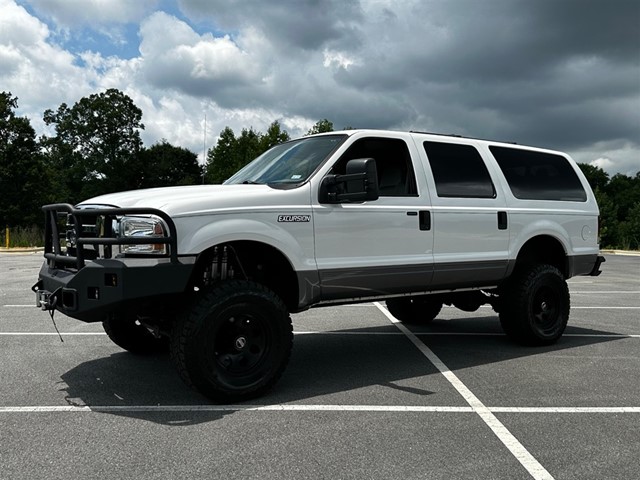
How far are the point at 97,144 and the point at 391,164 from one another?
68.0 m

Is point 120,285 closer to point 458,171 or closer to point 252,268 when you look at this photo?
point 252,268

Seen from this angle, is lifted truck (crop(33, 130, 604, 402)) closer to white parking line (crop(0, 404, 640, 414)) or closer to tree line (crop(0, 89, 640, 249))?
white parking line (crop(0, 404, 640, 414))

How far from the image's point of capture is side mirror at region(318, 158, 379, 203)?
4605 mm

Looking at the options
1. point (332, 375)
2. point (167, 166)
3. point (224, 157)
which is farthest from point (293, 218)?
point (167, 166)

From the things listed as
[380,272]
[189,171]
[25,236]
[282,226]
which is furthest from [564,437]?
[189,171]

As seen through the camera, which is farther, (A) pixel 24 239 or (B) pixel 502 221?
(A) pixel 24 239

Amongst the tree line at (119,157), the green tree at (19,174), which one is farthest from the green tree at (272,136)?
the green tree at (19,174)

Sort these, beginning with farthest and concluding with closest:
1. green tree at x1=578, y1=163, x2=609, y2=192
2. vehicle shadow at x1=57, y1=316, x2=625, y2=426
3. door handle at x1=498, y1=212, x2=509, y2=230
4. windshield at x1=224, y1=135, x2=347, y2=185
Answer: green tree at x1=578, y1=163, x2=609, y2=192, door handle at x1=498, y1=212, x2=509, y2=230, windshield at x1=224, y1=135, x2=347, y2=185, vehicle shadow at x1=57, y1=316, x2=625, y2=426

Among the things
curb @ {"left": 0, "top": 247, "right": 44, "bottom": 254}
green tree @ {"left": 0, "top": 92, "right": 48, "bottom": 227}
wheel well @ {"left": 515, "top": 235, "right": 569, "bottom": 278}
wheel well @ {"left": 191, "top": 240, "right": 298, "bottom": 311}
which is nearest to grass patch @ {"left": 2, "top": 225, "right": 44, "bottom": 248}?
curb @ {"left": 0, "top": 247, "right": 44, "bottom": 254}

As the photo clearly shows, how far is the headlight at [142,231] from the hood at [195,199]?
10 centimetres

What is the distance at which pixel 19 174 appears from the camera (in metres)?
43.0

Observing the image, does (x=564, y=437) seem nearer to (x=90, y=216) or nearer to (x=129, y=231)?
(x=129, y=231)

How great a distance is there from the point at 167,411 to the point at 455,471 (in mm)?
2072

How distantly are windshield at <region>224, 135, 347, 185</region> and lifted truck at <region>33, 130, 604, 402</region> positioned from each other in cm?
2
